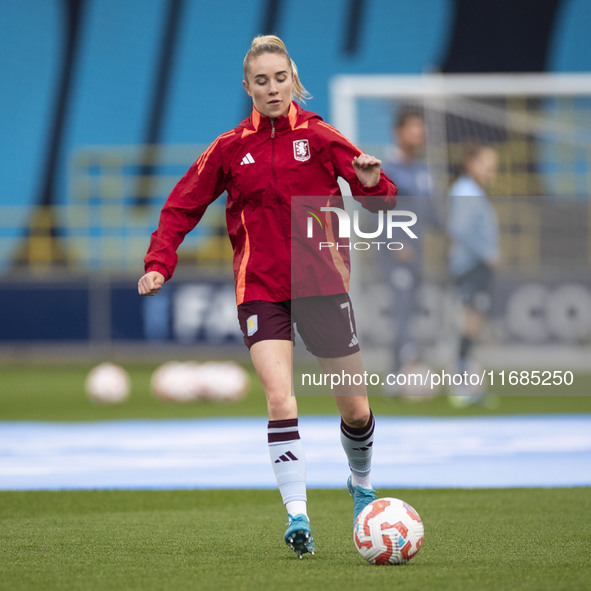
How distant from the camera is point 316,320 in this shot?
15.9 ft

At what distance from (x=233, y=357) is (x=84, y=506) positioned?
1327 centimetres

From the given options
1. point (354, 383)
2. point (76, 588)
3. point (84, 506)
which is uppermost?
point (354, 383)

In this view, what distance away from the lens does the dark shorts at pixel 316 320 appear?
187 inches

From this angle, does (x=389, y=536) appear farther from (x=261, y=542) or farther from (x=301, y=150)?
(x=301, y=150)

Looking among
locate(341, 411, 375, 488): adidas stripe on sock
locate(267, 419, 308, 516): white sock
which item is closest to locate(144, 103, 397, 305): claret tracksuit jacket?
locate(267, 419, 308, 516): white sock

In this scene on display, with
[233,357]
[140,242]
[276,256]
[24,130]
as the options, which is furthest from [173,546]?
[24,130]

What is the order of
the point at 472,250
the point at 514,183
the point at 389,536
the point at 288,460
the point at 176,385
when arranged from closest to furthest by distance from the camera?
the point at 389,536, the point at 288,460, the point at 472,250, the point at 176,385, the point at 514,183

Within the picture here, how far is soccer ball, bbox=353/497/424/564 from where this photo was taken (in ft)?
13.9

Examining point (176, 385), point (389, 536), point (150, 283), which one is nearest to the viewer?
point (389, 536)

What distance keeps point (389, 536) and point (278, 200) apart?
146cm

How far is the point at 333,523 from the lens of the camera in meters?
5.43

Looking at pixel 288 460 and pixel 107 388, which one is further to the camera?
pixel 107 388

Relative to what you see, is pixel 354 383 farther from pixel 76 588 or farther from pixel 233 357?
pixel 233 357

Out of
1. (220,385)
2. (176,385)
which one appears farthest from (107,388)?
(220,385)
